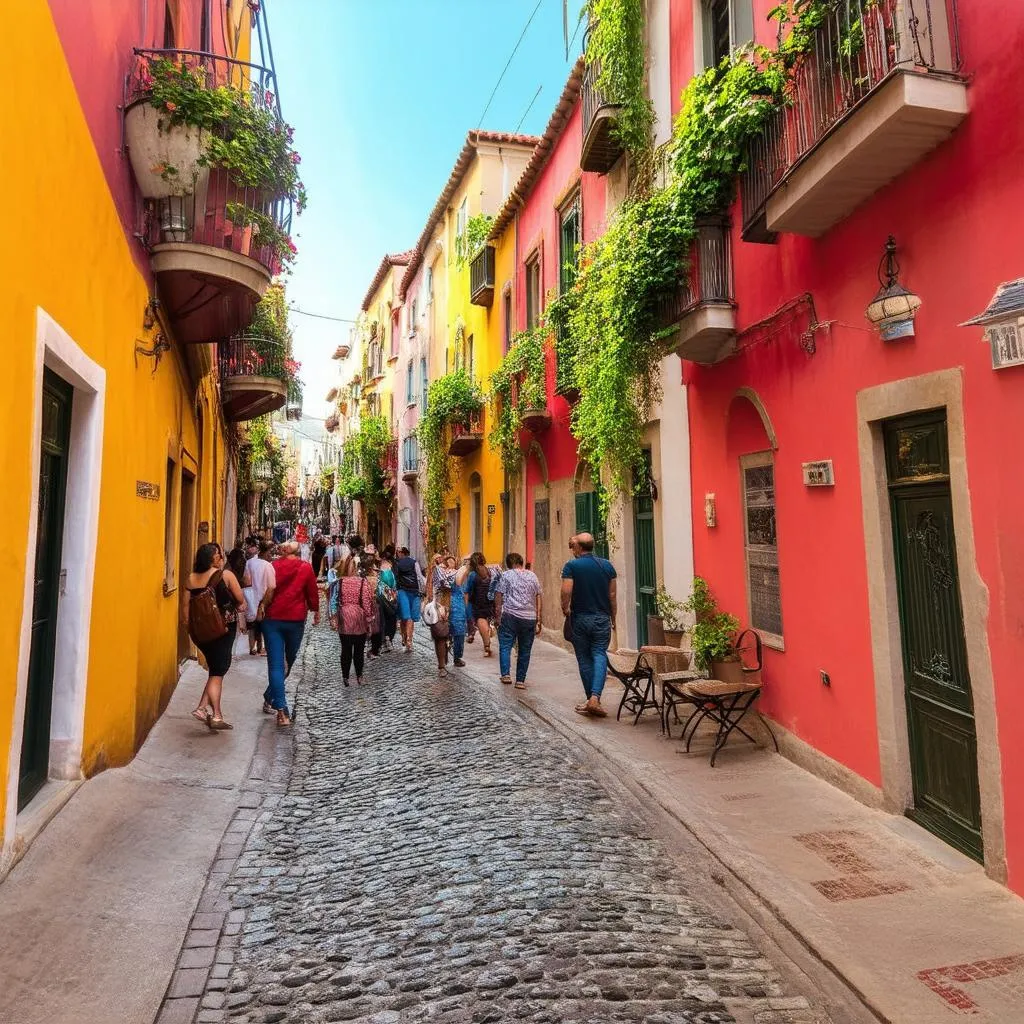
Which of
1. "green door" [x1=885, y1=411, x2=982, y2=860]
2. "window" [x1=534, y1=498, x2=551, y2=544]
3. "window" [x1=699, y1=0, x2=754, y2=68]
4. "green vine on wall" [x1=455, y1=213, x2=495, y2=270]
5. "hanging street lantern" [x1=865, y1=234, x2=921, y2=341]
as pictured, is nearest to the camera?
"green door" [x1=885, y1=411, x2=982, y2=860]

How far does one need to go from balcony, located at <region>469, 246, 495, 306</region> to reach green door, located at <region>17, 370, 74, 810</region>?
1318 centimetres

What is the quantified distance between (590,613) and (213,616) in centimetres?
366

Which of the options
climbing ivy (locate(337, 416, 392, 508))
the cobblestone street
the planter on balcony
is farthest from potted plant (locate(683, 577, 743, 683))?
climbing ivy (locate(337, 416, 392, 508))

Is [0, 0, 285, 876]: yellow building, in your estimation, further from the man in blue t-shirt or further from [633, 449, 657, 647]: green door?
[633, 449, 657, 647]: green door

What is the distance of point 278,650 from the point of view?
26.5 feet

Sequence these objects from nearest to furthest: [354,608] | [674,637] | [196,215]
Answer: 1. [196,215]
2. [674,637]
3. [354,608]

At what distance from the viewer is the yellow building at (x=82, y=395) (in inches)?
146

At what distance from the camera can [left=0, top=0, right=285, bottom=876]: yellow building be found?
3.70m

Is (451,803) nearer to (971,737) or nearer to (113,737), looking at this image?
(113,737)

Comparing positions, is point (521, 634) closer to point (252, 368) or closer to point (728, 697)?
point (728, 697)

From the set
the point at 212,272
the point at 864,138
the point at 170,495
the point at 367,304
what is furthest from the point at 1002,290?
the point at 367,304

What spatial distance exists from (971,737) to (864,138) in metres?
3.40

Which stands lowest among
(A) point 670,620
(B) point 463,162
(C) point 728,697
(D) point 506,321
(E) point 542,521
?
(C) point 728,697

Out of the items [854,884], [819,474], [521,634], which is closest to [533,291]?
[521,634]
